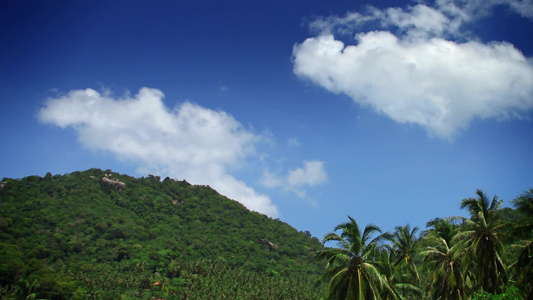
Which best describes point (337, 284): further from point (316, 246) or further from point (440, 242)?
point (316, 246)

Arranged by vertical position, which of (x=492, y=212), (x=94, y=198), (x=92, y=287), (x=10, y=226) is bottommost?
(x=92, y=287)

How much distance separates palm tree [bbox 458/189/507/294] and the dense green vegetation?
7cm

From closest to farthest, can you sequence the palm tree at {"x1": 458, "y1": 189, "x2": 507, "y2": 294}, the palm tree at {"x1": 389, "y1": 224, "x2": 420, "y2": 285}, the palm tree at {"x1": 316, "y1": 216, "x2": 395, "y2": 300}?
the palm tree at {"x1": 316, "y1": 216, "x2": 395, "y2": 300}, the palm tree at {"x1": 458, "y1": 189, "x2": 507, "y2": 294}, the palm tree at {"x1": 389, "y1": 224, "x2": 420, "y2": 285}

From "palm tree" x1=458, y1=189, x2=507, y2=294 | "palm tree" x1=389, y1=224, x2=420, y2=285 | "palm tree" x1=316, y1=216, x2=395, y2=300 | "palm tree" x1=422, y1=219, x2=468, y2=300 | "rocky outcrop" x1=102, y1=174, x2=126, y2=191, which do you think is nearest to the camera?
"palm tree" x1=316, y1=216, x2=395, y2=300

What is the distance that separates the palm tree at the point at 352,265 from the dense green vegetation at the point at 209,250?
0.21 feet

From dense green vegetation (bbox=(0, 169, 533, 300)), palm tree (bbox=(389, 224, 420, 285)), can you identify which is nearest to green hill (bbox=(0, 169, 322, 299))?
dense green vegetation (bbox=(0, 169, 533, 300))

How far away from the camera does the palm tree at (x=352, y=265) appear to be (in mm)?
21406

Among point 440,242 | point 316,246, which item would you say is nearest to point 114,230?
point 316,246

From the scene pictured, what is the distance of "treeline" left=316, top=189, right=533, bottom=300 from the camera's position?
22016 mm

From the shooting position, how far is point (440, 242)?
29.4 m

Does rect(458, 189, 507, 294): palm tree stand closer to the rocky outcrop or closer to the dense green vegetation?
the dense green vegetation

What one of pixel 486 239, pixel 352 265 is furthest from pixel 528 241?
pixel 352 265

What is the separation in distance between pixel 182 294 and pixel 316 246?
88.0 metres

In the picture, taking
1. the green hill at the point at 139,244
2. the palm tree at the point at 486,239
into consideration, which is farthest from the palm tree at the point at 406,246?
the green hill at the point at 139,244
